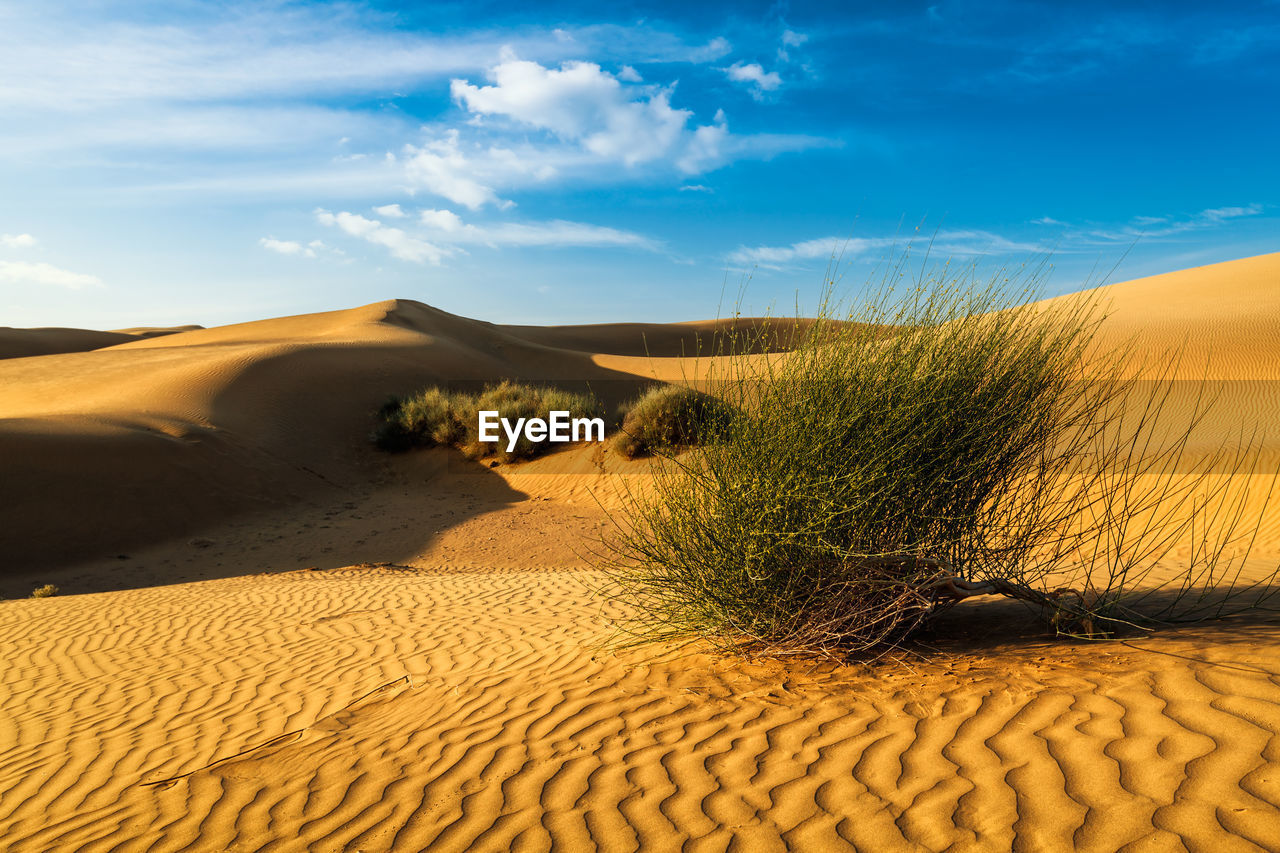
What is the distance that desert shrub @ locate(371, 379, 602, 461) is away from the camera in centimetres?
2162

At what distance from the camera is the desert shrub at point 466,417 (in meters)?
21.6

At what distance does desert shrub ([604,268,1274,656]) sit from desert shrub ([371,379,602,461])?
16427mm

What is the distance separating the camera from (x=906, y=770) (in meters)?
3.40

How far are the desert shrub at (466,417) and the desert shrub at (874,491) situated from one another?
16427 mm

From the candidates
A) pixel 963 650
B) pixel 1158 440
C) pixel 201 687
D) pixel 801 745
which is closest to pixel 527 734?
pixel 801 745

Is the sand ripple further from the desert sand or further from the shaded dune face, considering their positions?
the shaded dune face

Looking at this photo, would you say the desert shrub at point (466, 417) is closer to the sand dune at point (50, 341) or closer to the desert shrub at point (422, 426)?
the desert shrub at point (422, 426)

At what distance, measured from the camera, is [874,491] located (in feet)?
15.3

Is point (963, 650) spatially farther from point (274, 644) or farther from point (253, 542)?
point (253, 542)

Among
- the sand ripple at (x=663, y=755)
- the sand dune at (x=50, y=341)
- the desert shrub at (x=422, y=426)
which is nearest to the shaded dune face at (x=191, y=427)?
the desert shrub at (x=422, y=426)

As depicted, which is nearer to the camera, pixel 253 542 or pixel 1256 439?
pixel 1256 439

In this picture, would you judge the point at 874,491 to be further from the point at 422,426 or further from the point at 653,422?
the point at 422,426

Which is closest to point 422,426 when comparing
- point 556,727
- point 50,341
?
point 556,727

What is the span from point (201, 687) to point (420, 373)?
24307 mm
